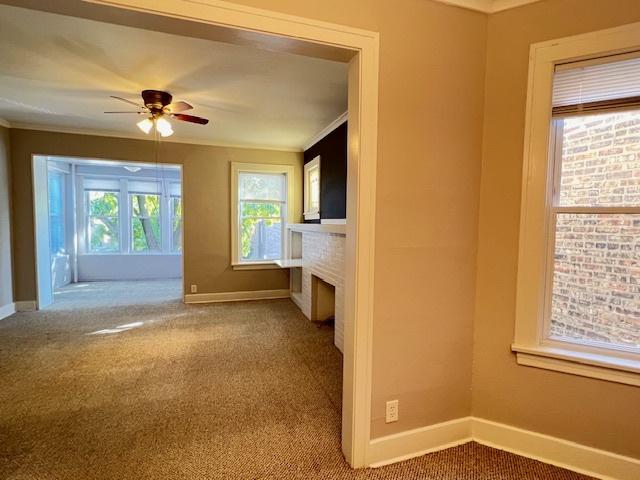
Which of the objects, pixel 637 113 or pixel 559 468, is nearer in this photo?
pixel 637 113

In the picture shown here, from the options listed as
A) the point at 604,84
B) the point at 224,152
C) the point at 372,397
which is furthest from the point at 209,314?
the point at 604,84

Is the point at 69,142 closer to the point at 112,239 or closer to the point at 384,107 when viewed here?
the point at 112,239

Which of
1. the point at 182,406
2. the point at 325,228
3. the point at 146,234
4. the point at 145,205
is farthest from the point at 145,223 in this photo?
the point at 182,406

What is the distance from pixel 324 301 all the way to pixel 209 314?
163cm

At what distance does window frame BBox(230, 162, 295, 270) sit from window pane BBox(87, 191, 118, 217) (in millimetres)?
4028

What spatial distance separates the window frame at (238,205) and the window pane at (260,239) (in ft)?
0.31

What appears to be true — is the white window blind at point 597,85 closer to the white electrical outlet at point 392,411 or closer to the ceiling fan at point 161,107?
the white electrical outlet at point 392,411

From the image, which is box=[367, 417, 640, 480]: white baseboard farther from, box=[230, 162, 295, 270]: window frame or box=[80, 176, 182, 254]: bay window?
box=[80, 176, 182, 254]: bay window

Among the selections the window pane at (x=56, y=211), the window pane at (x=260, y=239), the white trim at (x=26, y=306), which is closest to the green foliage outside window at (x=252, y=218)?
the window pane at (x=260, y=239)

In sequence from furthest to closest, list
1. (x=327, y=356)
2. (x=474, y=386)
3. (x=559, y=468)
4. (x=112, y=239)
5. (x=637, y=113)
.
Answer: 1. (x=112, y=239)
2. (x=327, y=356)
3. (x=474, y=386)
4. (x=559, y=468)
5. (x=637, y=113)

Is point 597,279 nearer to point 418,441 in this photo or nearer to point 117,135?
point 418,441

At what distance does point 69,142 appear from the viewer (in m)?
4.34

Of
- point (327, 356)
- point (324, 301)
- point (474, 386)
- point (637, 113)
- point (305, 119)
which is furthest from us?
point (324, 301)

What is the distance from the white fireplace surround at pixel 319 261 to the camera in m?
3.11
